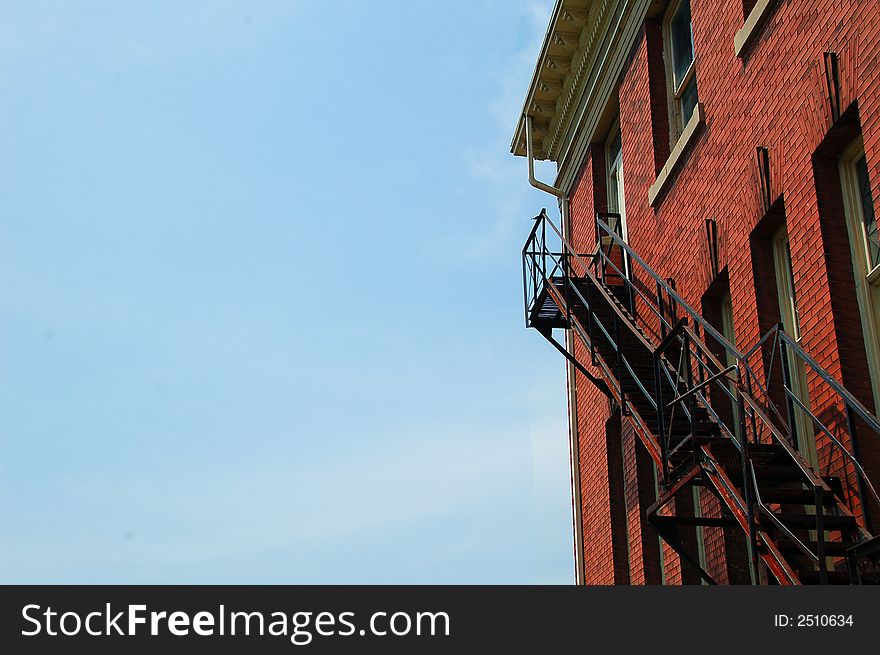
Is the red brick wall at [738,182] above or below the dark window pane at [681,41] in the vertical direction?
below

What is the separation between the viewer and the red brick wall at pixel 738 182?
9836 millimetres

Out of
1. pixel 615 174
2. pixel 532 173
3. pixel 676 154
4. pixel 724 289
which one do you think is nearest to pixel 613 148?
pixel 615 174

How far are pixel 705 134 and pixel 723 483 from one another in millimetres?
5132

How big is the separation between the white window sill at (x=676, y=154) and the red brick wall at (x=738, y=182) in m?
0.10

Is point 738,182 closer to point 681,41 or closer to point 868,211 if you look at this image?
point 868,211

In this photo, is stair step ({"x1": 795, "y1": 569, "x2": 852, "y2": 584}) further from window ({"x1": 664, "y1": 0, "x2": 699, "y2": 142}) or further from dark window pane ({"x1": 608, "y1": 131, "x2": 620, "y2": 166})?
dark window pane ({"x1": 608, "y1": 131, "x2": 620, "y2": 166})

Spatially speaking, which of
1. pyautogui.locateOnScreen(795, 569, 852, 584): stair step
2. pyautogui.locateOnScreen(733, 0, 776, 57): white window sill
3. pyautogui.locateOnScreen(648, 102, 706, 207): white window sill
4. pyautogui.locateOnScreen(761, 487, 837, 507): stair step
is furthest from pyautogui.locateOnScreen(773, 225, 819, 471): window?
pyautogui.locateOnScreen(648, 102, 706, 207): white window sill

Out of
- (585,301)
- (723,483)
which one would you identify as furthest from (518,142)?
(723,483)

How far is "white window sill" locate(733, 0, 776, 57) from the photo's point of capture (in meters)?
11.5

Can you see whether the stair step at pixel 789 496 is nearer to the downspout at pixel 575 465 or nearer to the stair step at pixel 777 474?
the stair step at pixel 777 474

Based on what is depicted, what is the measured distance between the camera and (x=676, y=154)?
1371 centimetres

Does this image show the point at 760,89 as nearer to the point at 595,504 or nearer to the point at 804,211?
the point at 804,211

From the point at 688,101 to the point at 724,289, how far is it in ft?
9.69

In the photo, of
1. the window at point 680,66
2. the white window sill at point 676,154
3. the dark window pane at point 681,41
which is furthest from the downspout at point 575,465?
the dark window pane at point 681,41
